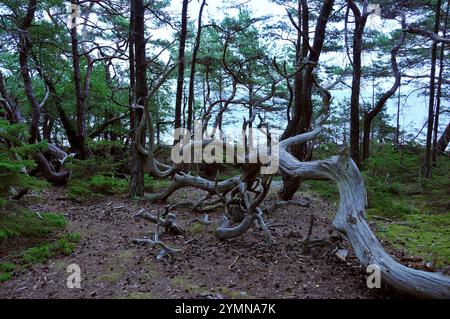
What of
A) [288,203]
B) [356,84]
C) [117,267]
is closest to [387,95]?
[356,84]

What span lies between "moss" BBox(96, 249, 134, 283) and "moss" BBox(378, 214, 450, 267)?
3.37m

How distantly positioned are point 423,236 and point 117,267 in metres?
4.52

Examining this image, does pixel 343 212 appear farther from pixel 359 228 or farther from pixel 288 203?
pixel 288 203

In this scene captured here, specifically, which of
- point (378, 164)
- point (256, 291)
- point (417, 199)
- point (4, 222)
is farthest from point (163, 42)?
point (256, 291)

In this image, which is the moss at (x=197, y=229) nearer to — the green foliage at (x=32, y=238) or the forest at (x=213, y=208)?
the forest at (x=213, y=208)

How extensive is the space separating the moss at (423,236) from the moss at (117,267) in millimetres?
3369

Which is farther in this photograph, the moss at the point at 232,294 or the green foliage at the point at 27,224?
the green foliage at the point at 27,224

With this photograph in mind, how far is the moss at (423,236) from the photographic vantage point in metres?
4.25

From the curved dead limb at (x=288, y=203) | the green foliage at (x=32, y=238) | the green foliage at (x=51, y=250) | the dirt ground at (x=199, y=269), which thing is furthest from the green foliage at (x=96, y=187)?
the curved dead limb at (x=288, y=203)

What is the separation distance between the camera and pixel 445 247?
453 centimetres

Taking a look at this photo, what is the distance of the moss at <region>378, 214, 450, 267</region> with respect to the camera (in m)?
4.25

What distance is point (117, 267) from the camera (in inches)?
141
